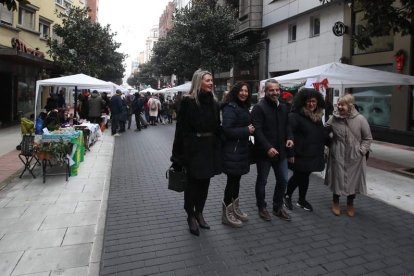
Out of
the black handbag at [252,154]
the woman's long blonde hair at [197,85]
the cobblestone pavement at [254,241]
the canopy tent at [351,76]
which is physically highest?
the canopy tent at [351,76]

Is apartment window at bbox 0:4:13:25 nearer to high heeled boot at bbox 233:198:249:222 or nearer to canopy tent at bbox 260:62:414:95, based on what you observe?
canopy tent at bbox 260:62:414:95

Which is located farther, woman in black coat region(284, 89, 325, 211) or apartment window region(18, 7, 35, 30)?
apartment window region(18, 7, 35, 30)

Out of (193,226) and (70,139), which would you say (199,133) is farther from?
(70,139)

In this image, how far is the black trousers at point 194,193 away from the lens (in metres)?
4.38

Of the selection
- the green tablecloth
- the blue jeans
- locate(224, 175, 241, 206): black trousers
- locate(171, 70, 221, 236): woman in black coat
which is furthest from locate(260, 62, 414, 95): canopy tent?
the green tablecloth

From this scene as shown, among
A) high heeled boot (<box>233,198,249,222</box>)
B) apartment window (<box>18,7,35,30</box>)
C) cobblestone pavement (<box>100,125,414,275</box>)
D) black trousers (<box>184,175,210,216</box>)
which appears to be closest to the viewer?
cobblestone pavement (<box>100,125,414,275</box>)

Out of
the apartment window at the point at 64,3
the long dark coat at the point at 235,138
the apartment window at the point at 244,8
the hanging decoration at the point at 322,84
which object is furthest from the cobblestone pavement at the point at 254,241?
the apartment window at the point at 64,3

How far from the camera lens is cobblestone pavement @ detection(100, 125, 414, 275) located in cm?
365

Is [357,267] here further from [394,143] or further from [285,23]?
[285,23]

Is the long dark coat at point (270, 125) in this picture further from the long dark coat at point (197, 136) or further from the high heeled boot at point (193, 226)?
the high heeled boot at point (193, 226)

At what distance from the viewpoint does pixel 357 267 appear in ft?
12.0

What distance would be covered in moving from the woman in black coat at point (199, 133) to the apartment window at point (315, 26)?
14610 mm

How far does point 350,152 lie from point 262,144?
141 centimetres

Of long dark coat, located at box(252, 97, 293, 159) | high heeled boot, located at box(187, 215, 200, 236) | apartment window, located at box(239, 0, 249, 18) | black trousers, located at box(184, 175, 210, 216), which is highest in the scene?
apartment window, located at box(239, 0, 249, 18)
